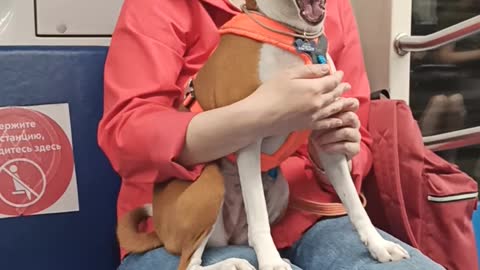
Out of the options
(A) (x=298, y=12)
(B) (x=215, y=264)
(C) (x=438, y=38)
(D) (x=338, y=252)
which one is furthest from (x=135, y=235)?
(C) (x=438, y=38)

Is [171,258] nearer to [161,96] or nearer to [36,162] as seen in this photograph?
[161,96]

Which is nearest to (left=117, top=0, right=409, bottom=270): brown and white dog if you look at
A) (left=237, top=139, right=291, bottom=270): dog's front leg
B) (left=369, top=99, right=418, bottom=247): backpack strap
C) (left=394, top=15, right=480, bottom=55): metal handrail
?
(left=237, top=139, right=291, bottom=270): dog's front leg

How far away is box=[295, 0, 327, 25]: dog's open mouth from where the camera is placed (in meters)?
1.01

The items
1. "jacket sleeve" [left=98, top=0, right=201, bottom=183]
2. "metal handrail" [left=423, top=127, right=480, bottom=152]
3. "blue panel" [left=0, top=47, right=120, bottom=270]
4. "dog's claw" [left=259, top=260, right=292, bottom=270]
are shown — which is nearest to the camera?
"dog's claw" [left=259, top=260, right=292, bottom=270]

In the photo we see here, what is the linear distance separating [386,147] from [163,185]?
0.42 meters

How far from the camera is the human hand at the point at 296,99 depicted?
103 centimetres

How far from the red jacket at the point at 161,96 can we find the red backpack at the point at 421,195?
0.05 metres

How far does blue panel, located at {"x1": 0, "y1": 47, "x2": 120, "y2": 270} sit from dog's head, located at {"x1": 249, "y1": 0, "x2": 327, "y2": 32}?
534mm

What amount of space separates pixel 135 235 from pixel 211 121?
0.86ft

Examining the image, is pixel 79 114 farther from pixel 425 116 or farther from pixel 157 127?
pixel 425 116

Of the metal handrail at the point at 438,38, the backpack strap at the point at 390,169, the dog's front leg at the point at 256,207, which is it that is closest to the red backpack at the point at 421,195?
the backpack strap at the point at 390,169

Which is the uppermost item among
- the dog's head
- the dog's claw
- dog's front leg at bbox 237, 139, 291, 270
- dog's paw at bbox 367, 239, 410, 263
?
the dog's head

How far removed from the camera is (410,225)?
1.30 m

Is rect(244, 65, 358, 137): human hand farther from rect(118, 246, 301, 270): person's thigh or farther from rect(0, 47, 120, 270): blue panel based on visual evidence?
rect(0, 47, 120, 270): blue panel
